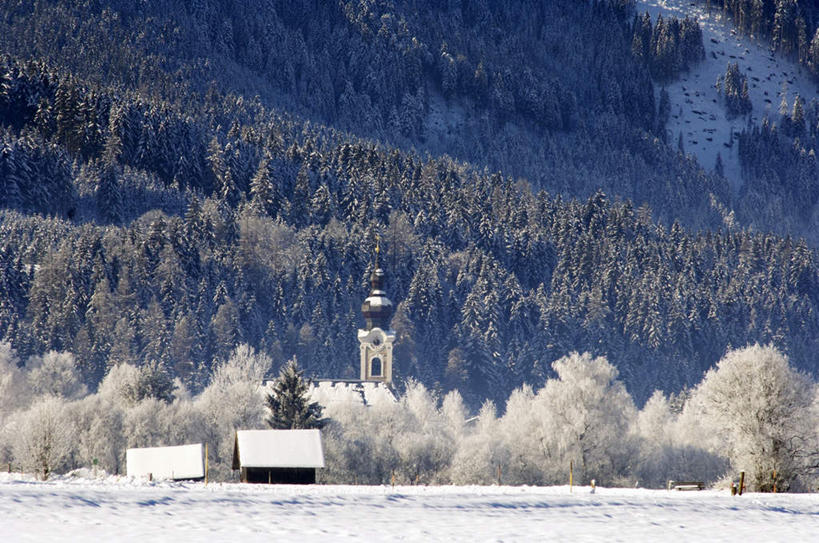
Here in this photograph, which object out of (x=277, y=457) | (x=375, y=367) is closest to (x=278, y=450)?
(x=277, y=457)

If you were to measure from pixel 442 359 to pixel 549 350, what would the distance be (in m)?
18.2

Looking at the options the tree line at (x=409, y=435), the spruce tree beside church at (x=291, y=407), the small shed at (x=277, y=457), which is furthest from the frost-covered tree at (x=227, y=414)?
the small shed at (x=277, y=457)

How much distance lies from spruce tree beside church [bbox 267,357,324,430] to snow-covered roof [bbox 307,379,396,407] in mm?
26998

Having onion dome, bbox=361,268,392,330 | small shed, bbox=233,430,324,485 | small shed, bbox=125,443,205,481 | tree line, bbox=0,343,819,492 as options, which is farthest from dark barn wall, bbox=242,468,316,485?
onion dome, bbox=361,268,392,330

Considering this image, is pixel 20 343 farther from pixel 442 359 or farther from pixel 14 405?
pixel 442 359

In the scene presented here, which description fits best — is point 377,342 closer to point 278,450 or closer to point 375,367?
point 375,367

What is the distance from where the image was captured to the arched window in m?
155

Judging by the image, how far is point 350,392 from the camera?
13450 cm

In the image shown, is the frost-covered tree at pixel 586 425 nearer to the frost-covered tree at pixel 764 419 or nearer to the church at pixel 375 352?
the frost-covered tree at pixel 764 419

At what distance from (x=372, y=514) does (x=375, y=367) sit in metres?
103

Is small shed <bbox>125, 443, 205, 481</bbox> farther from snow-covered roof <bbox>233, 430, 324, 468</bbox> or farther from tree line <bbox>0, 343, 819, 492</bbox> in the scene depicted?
tree line <bbox>0, 343, 819, 492</bbox>

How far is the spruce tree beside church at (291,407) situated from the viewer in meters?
94.8

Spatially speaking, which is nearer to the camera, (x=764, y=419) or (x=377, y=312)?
(x=764, y=419)

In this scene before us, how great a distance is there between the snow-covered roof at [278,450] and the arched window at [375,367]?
81.2 metres
